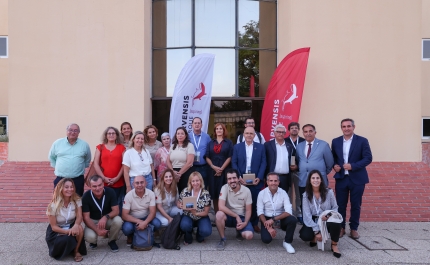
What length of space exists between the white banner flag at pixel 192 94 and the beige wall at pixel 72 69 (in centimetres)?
120

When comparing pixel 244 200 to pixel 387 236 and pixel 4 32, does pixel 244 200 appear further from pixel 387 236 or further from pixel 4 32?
pixel 4 32

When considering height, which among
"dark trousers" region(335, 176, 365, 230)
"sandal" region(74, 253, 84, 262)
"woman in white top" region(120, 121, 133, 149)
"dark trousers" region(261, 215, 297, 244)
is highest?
"woman in white top" region(120, 121, 133, 149)

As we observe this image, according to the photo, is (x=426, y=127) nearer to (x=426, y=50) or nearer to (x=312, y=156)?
(x=426, y=50)

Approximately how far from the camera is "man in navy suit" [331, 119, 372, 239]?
248 inches

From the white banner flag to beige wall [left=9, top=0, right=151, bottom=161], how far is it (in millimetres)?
1198

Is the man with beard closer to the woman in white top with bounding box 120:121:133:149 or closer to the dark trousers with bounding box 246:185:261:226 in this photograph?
the dark trousers with bounding box 246:185:261:226

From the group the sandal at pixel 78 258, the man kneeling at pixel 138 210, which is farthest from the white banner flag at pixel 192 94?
the sandal at pixel 78 258

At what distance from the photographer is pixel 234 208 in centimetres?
601

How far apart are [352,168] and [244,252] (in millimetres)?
2291

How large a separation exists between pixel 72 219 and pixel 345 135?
458 centimetres

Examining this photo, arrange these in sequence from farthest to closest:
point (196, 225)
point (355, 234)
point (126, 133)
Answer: point (126, 133)
point (355, 234)
point (196, 225)

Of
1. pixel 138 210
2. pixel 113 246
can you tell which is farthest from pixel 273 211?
pixel 113 246

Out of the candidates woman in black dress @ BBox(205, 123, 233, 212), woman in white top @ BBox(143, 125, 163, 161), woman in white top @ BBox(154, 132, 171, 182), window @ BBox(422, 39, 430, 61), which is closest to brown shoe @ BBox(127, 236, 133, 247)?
woman in white top @ BBox(154, 132, 171, 182)

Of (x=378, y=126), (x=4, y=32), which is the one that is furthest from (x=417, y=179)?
(x=4, y=32)
